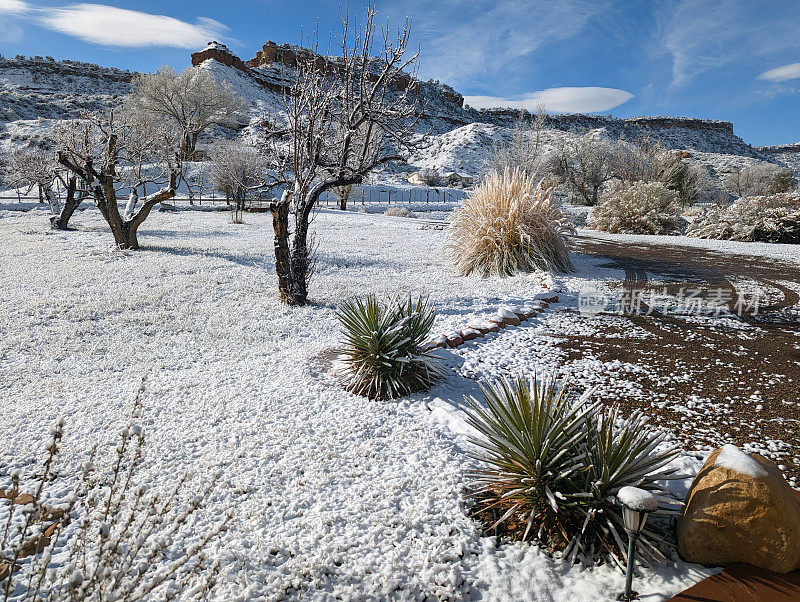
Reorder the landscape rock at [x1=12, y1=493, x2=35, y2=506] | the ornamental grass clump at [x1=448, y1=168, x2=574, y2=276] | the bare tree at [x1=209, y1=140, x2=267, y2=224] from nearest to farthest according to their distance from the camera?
1. the landscape rock at [x1=12, y1=493, x2=35, y2=506]
2. the ornamental grass clump at [x1=448, y1=168, x2=574, y2=276]
3. the bare tree at [x1=209, y1=140, x2=267, y2=224]

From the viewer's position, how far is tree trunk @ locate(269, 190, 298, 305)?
5.52m

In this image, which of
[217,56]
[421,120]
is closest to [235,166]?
[421,120]

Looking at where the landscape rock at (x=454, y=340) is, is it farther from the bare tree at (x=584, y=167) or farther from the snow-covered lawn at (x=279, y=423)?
the bare tree at (x=584, y=167)

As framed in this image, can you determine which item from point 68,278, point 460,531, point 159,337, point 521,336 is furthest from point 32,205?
point 460,531

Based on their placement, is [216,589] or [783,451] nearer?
[216,589]

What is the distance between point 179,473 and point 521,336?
3.45m

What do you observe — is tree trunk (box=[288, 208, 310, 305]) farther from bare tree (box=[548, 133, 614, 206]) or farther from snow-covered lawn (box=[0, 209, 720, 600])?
bare tree (box=[548, 133, 614, 206])

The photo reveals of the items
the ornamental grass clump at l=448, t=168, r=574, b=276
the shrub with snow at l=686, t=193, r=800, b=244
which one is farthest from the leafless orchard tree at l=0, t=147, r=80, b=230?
the shrub with snow at l=686, t=193, r=800, b=244

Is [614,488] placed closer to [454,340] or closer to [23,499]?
[454,340]

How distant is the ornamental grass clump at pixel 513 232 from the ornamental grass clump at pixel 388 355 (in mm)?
4109

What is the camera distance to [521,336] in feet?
15.6

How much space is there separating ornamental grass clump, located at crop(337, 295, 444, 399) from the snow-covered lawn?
6.1 inches

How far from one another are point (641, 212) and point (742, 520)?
15.9m

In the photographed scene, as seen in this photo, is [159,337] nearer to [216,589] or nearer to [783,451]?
[216,589]
